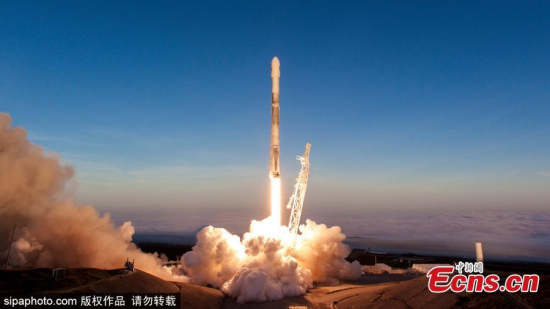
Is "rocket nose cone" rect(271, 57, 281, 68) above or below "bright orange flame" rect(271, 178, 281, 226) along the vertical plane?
above

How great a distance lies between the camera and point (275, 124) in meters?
46.1

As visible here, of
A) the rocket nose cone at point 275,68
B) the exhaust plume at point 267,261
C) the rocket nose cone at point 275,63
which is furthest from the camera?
the rocket nose cone at point 275,63

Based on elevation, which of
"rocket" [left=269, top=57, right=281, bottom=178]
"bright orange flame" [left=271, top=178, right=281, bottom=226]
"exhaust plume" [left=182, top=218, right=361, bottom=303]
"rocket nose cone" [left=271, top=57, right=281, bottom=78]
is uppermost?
"rocket nose cone" [left=271, top=57, right=281, bottom=78]

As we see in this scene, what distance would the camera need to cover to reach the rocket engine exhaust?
45.6 metres

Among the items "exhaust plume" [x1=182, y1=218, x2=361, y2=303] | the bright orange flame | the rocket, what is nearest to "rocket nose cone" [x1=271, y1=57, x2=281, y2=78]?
the rocket

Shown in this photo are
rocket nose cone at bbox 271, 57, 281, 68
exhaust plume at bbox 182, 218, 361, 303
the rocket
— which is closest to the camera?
exhaust plume at bbox 182, 218, 361, 303

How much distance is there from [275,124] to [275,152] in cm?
337

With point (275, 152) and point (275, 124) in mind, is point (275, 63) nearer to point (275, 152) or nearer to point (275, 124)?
point (275, 124)

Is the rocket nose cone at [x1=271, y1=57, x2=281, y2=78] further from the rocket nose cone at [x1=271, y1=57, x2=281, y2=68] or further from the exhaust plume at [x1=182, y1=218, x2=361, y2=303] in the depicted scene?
the exhaust plume at [x1=182, y1=218, x2=361, y2=303]

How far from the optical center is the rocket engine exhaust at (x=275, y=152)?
45.6 meters

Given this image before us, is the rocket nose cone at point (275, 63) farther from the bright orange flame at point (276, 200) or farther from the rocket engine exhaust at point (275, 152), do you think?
the bright orange flame at point (276, 200)

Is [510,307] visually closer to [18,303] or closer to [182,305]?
[182,305]

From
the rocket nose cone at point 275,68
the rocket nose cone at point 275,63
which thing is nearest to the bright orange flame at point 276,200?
the rocket nose cone at point 275,68

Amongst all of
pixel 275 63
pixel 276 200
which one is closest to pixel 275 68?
pixel 275 63
